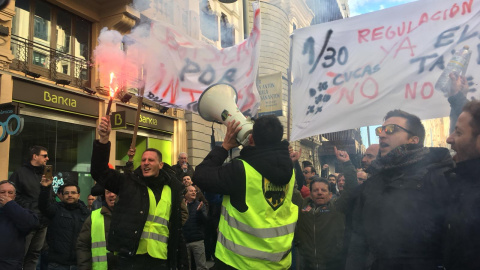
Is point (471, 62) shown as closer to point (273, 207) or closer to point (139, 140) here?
point (273, 207)

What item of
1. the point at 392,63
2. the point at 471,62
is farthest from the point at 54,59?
the point at 471,62

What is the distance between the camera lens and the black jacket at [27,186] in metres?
5.29

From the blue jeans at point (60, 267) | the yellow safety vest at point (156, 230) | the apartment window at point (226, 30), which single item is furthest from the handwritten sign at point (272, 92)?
the apartment window at point (226, 30)

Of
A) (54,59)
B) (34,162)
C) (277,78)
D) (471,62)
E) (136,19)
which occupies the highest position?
(136,19)

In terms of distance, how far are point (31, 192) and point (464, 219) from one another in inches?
201

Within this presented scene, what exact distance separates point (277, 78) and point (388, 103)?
17.6 feet

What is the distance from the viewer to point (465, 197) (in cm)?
200

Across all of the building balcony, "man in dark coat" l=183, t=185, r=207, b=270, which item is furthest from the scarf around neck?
the building balcony

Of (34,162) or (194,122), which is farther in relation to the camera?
(194,122)

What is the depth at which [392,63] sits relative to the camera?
3924mm

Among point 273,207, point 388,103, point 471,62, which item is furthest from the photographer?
point 388,103

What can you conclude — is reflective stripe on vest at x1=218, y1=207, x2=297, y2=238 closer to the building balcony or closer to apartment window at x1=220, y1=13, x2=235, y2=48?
the building balcony

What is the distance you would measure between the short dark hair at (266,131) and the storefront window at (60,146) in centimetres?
687

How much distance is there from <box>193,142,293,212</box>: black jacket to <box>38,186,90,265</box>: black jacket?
279 centimetres
